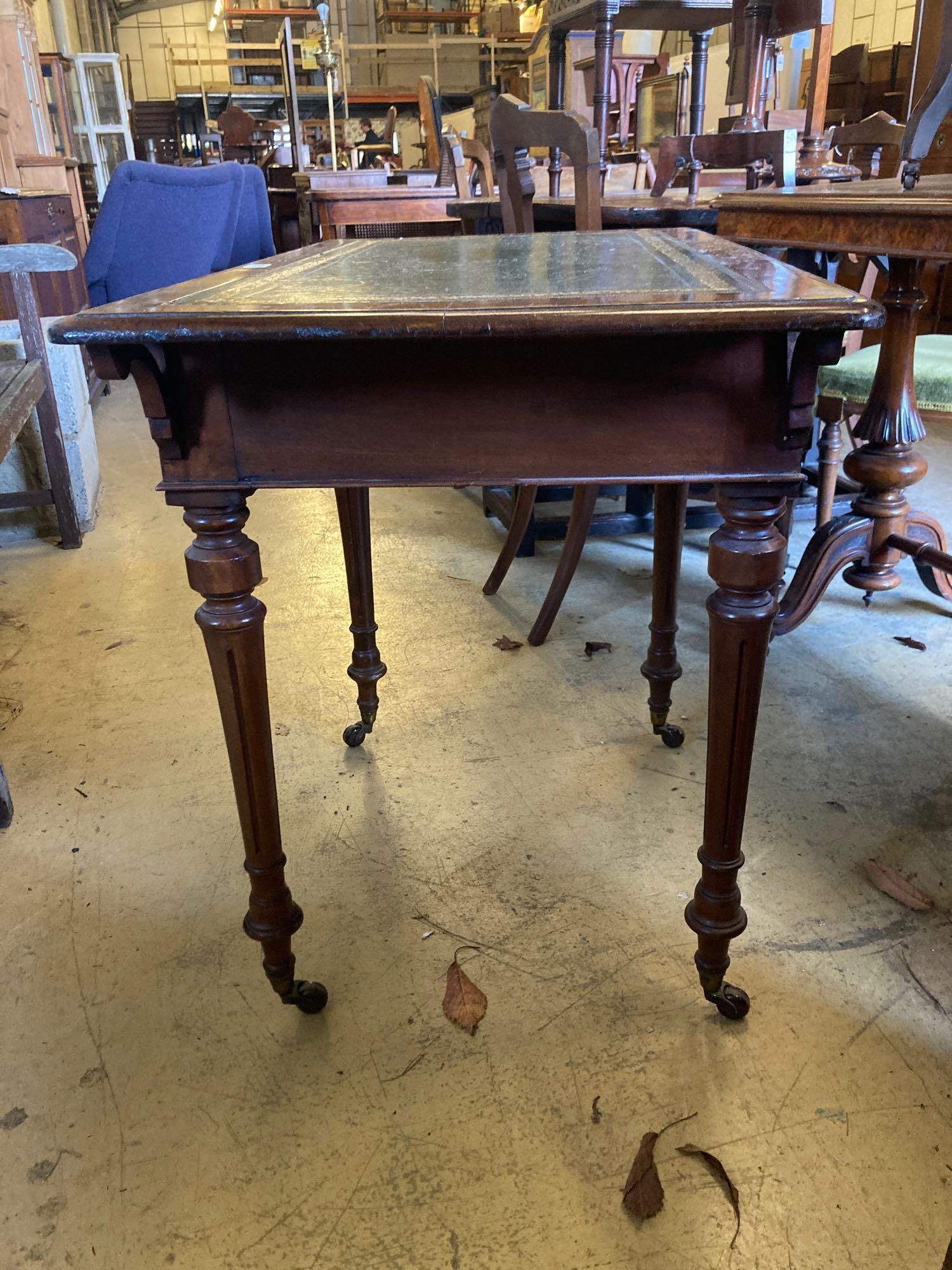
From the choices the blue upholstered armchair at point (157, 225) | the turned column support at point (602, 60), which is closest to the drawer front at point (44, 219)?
the blue upholstered armchair at point (157, 225)

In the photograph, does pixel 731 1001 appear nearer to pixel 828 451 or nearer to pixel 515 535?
pixel 515 535

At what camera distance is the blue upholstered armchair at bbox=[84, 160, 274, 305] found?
3.92 metres

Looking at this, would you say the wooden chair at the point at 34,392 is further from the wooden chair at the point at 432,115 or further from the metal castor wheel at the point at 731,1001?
the wooden chair at the point at 432,115

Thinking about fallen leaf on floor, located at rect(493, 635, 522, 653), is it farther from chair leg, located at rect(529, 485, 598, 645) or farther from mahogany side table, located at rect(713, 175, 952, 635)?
mahogany side table, located at rect(713, 175, 952, 635)

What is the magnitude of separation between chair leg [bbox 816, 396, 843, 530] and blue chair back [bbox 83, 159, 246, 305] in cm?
314

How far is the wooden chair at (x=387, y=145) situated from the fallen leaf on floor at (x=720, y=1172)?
7.54 metres

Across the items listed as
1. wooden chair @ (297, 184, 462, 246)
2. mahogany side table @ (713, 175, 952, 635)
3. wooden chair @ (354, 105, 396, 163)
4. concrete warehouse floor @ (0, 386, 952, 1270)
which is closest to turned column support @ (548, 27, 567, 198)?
wooden chair @ (297, 184, 462, 246)

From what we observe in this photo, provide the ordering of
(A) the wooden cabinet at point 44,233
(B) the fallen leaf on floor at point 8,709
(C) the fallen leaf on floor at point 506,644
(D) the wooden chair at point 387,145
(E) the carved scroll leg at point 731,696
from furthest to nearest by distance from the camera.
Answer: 1. (D) the wooden chair at point 387,145
2. (A) the wooden cabinet at point 44,233
3. (C) the fallen leaf on floor at point 506,644
4. (B) the fallen leaf on floor at point 8,709
5. (E) the carved scroll leg at point 731,696

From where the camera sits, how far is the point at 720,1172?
859 mm

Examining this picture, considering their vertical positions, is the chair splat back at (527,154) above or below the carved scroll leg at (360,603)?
above

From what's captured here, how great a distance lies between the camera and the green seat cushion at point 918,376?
1.78 meters

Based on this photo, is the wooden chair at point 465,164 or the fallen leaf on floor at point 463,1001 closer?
→ the fallen leaf on floor at point 463,1001

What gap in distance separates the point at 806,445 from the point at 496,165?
132 cm

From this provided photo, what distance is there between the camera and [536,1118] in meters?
0.92
